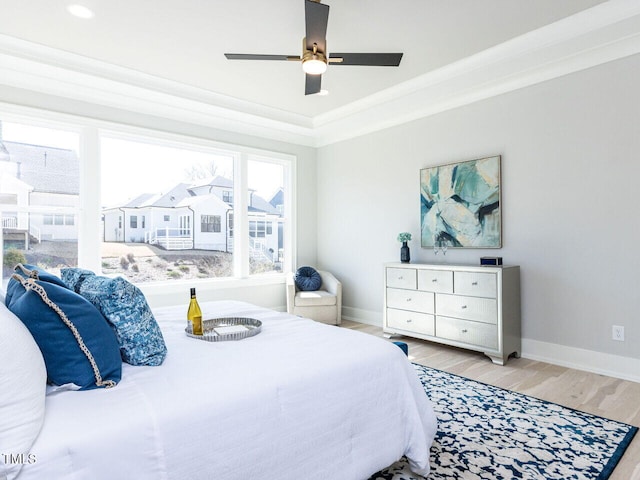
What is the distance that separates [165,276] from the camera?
480 cm

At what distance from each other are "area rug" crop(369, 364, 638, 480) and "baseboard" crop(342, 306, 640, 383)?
96cm

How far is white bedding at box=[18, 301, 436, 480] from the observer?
1101mm

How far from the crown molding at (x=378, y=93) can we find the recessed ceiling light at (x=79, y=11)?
73 cm

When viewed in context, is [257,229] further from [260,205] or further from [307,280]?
[307,280]

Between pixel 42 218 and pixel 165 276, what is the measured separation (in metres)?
1.43

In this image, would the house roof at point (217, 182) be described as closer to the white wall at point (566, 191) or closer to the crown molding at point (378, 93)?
the crown molding at point (378, 93)

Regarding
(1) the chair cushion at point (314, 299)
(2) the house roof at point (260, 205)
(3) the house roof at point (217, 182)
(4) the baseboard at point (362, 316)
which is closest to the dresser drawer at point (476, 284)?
(4) the baseboard at point (362, 316)

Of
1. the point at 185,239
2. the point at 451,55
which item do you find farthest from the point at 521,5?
the point at 185,239

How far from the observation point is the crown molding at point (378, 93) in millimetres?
3062

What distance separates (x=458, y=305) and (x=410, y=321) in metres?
0.65

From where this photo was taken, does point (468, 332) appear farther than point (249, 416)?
Yes

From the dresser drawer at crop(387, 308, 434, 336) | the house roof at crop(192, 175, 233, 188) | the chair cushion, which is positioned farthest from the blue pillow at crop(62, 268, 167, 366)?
the house roof at crop(192, 175, 233, 188)

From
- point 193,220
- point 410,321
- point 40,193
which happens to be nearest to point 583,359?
point 410,321

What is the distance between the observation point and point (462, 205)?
4.18 metres
